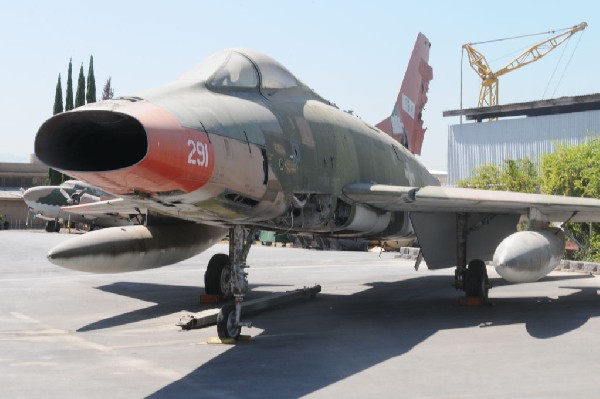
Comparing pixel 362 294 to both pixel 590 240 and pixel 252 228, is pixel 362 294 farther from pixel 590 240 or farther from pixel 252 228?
pixel 590 240

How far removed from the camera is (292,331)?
10.9m

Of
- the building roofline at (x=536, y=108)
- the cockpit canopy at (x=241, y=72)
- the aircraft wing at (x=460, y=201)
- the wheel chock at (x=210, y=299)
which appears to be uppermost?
the building roofline at (x=536, y=108)

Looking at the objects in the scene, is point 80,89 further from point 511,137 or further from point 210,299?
point 210,299

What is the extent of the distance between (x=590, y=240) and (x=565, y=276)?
5.30m

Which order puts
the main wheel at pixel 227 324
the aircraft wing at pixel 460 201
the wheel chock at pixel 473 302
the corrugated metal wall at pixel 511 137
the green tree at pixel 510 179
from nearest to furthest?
the main wheel at pixel 227 324 → the aircraft wing at pixel 460 201 → the wheel chock at pixel 473 302 → the green tree at pixel 510 179 → the corrugated metal wall at pixel 511 137

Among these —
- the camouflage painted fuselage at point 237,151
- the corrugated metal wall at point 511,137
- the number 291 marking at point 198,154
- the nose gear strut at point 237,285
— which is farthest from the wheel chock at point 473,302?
the corrugated metal wall at point 511,137

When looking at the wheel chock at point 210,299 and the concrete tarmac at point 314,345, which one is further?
the wheel chock at point 210,299

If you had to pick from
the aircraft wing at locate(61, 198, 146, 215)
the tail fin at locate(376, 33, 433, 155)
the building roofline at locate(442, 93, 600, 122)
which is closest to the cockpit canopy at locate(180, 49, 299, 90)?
the aircraft wing at locate(61, 198, 146, 215)

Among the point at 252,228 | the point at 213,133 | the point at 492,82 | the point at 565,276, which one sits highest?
the point at 492,82

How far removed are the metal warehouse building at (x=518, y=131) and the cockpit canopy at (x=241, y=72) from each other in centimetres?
3392

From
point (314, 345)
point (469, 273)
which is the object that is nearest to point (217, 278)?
point (469, 273)

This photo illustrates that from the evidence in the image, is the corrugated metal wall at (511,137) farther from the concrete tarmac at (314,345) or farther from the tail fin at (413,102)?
the concrete tarmac at (314,345)

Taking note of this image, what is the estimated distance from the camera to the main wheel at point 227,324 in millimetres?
9625

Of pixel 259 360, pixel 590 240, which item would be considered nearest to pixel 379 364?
pixel 259 360
